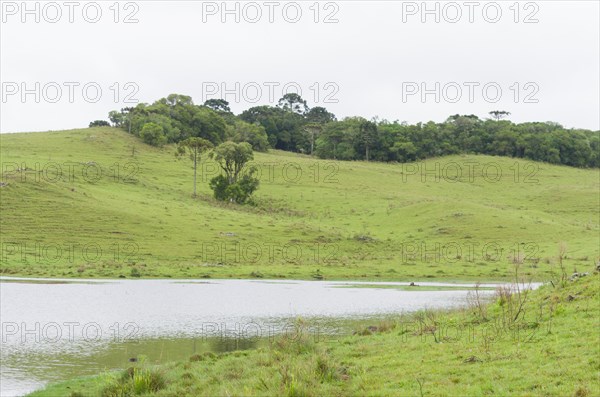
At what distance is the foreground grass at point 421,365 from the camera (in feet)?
45.7

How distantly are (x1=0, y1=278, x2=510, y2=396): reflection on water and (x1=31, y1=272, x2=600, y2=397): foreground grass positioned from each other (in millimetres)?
3033

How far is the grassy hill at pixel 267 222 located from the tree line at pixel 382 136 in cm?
1831

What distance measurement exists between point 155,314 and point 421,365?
59.1 feet

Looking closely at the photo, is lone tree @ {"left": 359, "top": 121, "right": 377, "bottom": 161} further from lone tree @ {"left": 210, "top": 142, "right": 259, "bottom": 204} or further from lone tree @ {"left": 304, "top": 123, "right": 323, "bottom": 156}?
lone tree @ {"left": 210, "top": 142, "right": 259, "bottom": 204}

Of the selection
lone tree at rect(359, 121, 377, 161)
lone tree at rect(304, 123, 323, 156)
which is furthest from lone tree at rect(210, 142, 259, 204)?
lone tree at rect(304, 123, 323, 156)

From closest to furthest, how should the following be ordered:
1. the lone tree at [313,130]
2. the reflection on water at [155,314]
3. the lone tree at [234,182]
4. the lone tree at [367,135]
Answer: the reflection on water at [155,314], the lone tree at [234,182], the lone tree at [367,135], the lone tree at [313,130]

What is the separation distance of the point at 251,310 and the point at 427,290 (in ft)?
51.6

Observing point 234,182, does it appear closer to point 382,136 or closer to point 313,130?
point 382,136

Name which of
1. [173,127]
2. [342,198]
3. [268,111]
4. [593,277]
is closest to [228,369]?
[593,277]

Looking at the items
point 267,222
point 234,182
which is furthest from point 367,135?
point 267,222

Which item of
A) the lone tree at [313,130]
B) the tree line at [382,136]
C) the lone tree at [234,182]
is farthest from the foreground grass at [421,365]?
the lone tree at [313,130]

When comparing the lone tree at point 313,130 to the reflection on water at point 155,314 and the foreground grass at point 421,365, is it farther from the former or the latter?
the foreground grass at point 421,365

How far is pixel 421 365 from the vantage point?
16344mm

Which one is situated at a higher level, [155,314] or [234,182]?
[234,182]
